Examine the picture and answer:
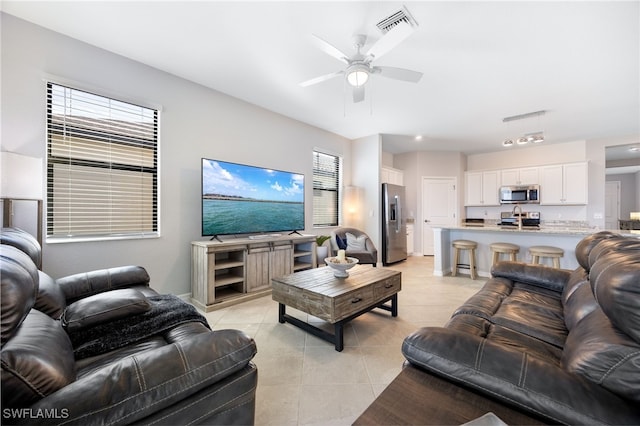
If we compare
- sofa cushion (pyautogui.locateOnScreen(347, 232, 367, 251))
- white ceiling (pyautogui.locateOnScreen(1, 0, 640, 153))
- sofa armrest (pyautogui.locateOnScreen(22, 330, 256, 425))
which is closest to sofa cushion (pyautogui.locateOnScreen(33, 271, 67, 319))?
sofa armrest (pyautogui.locateOnScreen(22, 330, 256, 425))

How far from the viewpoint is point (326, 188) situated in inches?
206

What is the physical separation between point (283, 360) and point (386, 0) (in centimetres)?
292

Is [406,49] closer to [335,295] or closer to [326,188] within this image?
[335,295]

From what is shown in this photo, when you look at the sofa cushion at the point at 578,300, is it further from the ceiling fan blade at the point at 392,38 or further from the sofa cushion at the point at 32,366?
the sofa cushion at the point at 32,366

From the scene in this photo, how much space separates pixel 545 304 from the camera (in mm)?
1854

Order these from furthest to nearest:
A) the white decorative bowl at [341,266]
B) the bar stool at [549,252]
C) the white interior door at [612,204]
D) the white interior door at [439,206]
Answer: the white interior door at [612,204] → the white interior door at [439,206] → the bar stool at [549,252] → the white decorative bowl at [341,266]

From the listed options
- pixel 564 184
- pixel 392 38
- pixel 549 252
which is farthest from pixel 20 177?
pixel 564 184

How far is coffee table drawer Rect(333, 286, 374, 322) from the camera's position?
2.00 metres

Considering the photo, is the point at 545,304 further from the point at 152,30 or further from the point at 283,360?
the point at 152,30

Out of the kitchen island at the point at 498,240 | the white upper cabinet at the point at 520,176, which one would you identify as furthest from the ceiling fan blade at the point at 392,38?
the white upper cabinet at the point at 520,176

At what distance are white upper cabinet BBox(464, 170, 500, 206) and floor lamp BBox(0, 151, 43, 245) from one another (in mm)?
7786

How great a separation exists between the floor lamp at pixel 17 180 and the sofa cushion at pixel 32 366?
144cm

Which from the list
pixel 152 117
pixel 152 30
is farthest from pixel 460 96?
pixel 152 117

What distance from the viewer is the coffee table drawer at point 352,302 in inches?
78.6
